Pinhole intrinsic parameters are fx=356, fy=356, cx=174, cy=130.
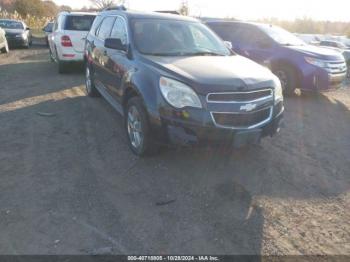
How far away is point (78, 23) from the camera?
10227 mm

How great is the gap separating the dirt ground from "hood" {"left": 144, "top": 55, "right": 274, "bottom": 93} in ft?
3.66

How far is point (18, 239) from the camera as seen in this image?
3090 millimetres

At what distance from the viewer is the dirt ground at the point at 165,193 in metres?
3.14

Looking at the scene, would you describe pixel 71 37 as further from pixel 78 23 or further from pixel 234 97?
pixel 234 97

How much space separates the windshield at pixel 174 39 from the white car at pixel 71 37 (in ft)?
16.7

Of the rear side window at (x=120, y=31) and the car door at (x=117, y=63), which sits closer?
the car door at (x=117, y=63)

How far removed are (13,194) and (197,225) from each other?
2008mm

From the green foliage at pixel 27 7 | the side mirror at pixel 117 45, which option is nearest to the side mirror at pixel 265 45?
the side mirror at pixel 117 45

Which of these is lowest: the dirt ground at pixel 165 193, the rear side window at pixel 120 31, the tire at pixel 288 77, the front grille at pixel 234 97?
the dirt ground at pixel 165 193

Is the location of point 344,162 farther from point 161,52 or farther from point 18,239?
point 18,239

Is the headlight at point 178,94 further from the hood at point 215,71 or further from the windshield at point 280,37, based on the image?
the windshield at point 280,37

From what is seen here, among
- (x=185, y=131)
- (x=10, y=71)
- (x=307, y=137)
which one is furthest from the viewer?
(x=10, y=71)

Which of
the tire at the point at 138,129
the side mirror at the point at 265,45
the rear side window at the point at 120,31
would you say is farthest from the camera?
the side mirror at the point at 265,45

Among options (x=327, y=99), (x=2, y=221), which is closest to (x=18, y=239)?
(x=2, y=221)
